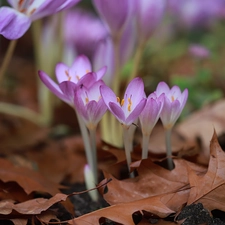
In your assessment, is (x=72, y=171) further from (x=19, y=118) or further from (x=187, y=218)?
(x=19, y=118)

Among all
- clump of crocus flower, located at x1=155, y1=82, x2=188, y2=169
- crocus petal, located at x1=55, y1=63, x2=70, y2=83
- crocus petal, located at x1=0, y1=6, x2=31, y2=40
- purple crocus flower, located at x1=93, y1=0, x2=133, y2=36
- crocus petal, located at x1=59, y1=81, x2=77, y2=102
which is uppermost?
crocus petal, located at x1=0, y1=6, x2=31, y2=40

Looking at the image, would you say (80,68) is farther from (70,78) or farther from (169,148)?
(169,148)

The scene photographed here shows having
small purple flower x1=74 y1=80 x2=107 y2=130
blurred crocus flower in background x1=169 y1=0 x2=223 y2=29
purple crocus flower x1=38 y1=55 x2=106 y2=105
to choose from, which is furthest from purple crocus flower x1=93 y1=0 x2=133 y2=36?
blurred crocus flower in background x1=169 y1=0 x2=223 y2=29

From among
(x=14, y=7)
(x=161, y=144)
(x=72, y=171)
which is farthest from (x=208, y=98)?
Answer: (x=14, y=7)

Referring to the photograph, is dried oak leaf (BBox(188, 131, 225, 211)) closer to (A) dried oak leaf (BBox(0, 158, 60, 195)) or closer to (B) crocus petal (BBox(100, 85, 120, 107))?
(B) crocus petal (BBox(100, 85, 120, 107))

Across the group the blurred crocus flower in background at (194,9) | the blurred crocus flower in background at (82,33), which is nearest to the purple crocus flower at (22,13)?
the blurred crocus flower in background at (82,33)

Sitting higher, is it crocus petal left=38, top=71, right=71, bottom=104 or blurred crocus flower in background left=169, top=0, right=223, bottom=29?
crocus petal left=38, top=71, right=71, bottom=104

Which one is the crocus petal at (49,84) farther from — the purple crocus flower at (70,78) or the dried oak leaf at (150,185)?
the dried oak leaf at (150,185)
